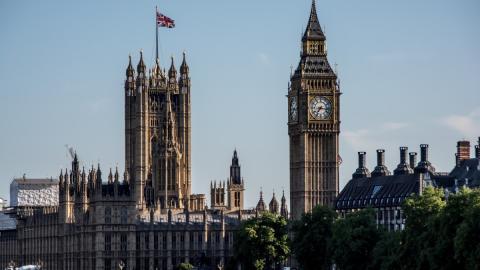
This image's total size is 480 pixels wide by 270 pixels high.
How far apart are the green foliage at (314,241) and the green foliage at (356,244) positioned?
13286 millimetres

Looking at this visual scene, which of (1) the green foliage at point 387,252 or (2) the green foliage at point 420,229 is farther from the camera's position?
(1) the green foliage at point 387,252

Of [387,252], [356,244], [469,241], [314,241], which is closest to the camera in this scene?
[469,241]

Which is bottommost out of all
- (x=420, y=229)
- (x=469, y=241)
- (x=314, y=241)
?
(x=469, y=241)

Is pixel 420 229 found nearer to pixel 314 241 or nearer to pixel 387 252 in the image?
pixel 387 252

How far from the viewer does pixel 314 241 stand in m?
186

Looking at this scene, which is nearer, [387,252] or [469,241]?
[469,241]

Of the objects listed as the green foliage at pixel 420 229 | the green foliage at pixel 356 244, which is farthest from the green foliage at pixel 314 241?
the green foliage at pixel 420 229

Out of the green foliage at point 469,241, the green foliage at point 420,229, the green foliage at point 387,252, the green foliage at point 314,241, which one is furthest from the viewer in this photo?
the green foliage at point 314,241

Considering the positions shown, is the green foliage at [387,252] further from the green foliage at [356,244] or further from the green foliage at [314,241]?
the green foliage at [314,241]

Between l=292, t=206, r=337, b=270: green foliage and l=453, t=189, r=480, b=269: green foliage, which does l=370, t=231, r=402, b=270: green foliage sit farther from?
l=292, t=206, r=337, b=270: green foliage

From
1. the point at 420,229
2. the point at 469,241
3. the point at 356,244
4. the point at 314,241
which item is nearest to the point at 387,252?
the point at 356,244

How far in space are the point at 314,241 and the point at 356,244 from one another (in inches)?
756

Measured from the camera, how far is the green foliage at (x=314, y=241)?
609 feet

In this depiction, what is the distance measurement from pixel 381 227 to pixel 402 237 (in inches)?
817
